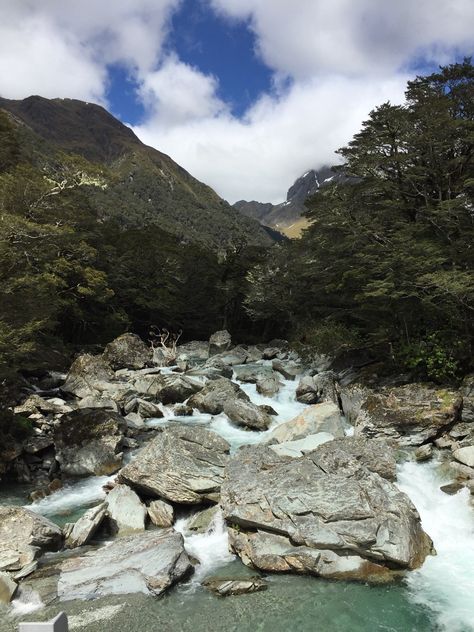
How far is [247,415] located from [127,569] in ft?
33.4

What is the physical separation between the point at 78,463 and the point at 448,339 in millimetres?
15362

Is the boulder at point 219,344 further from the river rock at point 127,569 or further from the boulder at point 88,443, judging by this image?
the river rock at point 127,569

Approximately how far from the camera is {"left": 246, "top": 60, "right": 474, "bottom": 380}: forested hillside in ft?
55.8

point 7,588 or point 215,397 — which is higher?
point 215,397

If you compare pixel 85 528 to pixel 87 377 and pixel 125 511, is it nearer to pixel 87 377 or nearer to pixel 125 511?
pixel 125 511

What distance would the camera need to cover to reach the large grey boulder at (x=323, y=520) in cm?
891

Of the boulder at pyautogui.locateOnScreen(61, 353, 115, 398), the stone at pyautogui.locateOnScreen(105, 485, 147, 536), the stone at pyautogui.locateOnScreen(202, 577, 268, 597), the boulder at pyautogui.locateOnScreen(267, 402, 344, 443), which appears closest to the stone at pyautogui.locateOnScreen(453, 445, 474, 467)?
the boulder at pyautogui.locateOnScreen(267, 402, 344, 443)

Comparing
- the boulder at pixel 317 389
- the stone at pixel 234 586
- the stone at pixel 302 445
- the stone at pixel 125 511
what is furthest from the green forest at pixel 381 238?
the stone at pixel 234 586

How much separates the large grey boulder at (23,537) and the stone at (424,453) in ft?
Answer: 35.4

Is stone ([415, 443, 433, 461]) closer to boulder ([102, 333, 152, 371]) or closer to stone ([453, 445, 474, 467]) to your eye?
stone ([453, 445, 474, 467])

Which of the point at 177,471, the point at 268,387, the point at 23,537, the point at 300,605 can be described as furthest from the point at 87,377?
the point at 300,605

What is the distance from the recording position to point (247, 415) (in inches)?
730

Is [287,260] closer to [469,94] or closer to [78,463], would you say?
[469,94]

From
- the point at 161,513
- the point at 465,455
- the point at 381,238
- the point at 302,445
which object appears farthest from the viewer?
the point at 381,238
